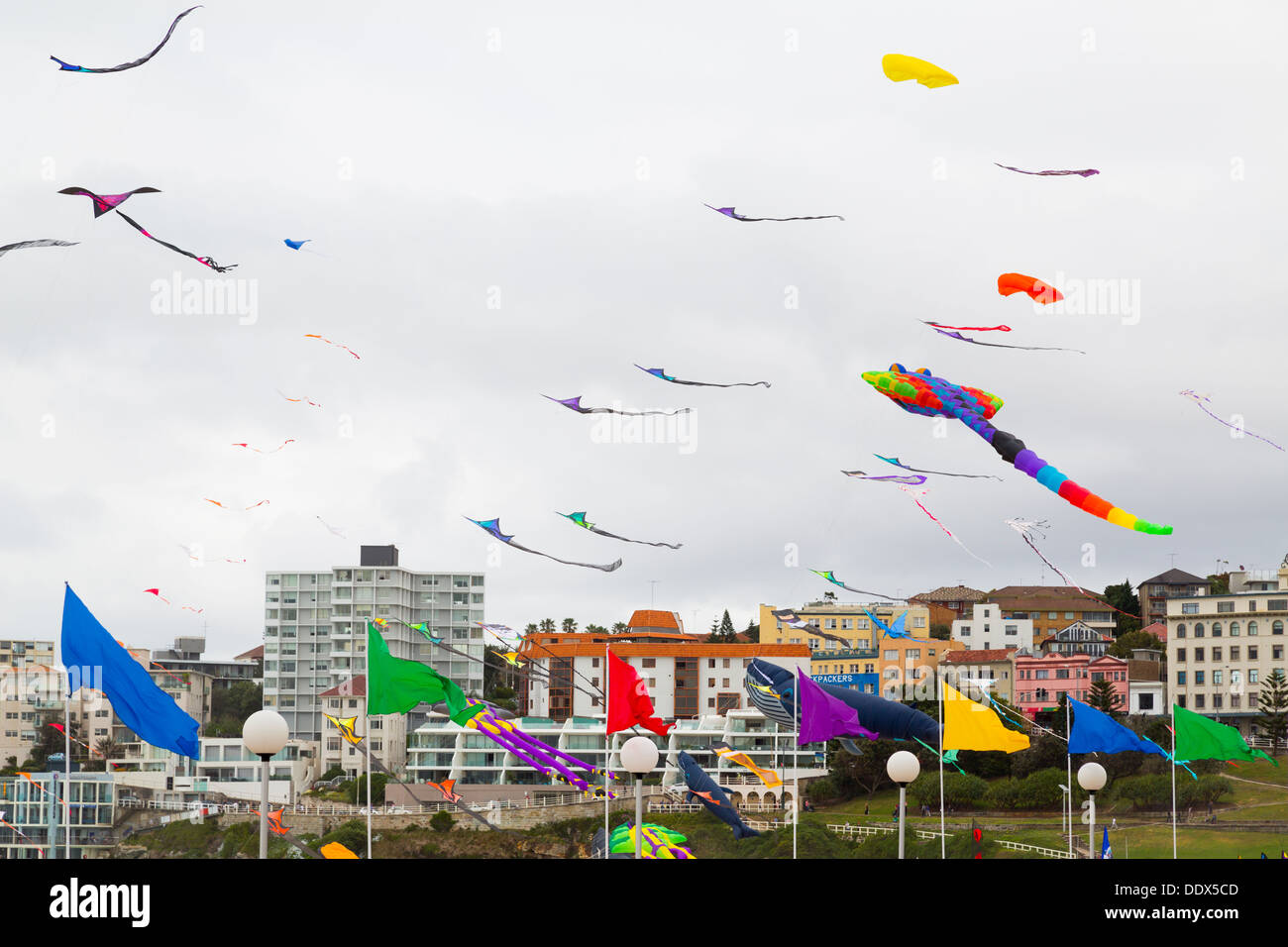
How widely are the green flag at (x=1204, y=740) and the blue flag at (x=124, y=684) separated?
51.6ft

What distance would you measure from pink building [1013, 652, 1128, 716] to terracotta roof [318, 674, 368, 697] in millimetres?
37832

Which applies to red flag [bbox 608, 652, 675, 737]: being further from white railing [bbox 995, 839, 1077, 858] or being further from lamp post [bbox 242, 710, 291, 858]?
white railing [bbox 995, 839, 1077, 858]

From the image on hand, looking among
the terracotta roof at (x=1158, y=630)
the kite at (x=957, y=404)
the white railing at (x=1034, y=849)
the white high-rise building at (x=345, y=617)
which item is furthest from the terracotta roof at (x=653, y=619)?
the kite at (x=957, y=404)

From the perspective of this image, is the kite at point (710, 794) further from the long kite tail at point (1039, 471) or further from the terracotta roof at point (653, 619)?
the terracotta roof at point (653, 619)

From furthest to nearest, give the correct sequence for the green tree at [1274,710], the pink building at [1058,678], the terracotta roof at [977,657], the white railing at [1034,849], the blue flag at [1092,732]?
the terracotta roof at [977,657], the pink building at [1058,678], the green tree at [1274,710], the white railing at [1034,849], the blue flag at [1092,732]

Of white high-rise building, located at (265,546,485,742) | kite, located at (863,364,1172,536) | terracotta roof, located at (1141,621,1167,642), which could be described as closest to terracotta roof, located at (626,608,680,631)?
white high-rise building, located at (265,546,485,742)

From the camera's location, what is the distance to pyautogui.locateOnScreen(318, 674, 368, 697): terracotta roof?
83.8 m

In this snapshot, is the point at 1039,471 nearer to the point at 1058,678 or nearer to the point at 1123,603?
the point at 1058,678

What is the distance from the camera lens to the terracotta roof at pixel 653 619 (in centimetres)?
9912
